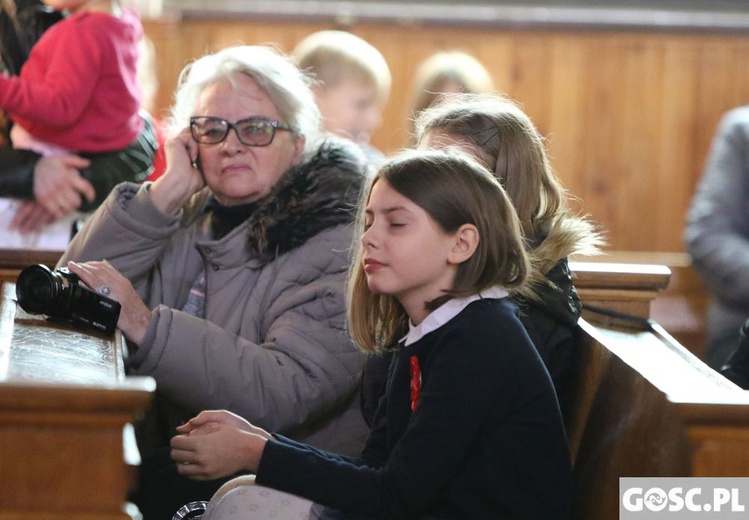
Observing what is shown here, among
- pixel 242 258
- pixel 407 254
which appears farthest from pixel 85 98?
pixel 407 254

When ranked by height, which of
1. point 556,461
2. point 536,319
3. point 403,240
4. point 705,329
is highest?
point 403,240

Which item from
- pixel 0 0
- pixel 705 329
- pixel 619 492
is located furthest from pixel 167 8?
pixel 619 492

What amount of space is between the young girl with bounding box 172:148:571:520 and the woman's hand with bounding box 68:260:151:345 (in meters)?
0.35

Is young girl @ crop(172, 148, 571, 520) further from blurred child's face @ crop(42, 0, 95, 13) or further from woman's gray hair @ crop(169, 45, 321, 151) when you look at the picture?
blurred child's face @ crop(42, 0, 95, 13)

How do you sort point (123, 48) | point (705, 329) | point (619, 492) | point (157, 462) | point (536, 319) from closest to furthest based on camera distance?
point (619, 492)
point (536, 319)
point (157, 462)
point (123, 48)
point (705, 329)

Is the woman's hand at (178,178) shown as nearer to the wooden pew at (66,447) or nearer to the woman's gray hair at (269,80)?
the woman's gray hair at (269,80)

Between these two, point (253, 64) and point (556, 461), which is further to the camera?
point (253, 64)

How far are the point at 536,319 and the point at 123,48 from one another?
1.53 metres

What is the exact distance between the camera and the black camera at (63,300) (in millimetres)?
1963

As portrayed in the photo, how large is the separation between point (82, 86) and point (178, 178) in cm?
62

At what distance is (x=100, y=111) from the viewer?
9.92ft

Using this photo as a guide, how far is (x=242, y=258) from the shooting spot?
2346mm

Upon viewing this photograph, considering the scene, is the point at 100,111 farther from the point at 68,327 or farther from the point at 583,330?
the point at 583,330

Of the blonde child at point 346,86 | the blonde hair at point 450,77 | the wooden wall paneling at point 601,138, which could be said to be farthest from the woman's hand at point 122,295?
the wooden wall paneling at point 601,138
